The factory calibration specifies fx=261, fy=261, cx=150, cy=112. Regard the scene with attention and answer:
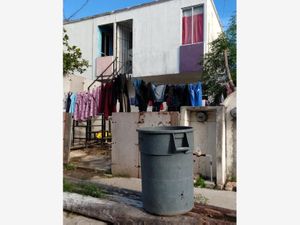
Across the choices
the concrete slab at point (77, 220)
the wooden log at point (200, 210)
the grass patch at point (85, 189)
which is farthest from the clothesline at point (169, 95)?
the concrete slab at point (77, 220)

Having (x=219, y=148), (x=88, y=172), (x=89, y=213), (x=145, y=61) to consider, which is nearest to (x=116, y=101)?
(x=88, y=172)

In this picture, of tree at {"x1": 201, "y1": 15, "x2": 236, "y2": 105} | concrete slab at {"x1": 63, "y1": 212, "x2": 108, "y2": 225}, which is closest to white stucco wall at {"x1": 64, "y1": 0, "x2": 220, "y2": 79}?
tree at {"x1": 201, "y1": 15, "x2": 236, "y2": 105}

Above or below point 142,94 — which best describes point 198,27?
above

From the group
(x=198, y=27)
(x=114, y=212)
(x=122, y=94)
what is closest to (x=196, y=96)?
(x=122, y=94)

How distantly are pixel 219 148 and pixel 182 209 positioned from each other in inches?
63.4

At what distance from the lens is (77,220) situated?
2.94 metres

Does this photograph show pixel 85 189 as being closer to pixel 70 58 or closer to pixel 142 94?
pixel 142 94

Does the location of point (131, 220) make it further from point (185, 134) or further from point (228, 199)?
point (228, 199)

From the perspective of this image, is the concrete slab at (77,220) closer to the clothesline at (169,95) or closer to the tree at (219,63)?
the clothesline at (169,95)

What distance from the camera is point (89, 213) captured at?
2.96m

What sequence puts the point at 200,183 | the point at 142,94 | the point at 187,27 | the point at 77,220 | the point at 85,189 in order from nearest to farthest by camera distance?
the point at 77,220 < the point at 85,189 < the point at 200,183 < the point at 142,94 < the point at 187,27

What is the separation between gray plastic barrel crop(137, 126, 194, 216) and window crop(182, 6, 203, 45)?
918cm

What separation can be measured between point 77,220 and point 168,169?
1.22 meters

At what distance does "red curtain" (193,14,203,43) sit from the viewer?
11.1 m
